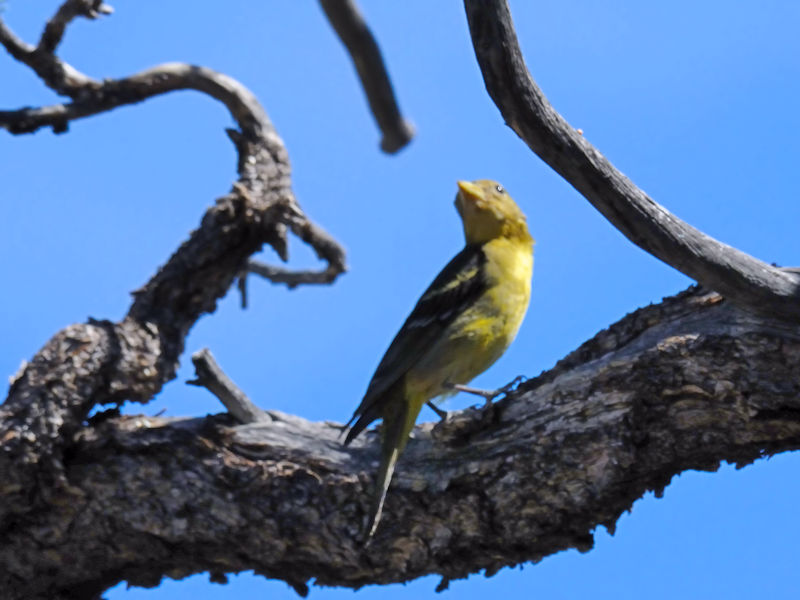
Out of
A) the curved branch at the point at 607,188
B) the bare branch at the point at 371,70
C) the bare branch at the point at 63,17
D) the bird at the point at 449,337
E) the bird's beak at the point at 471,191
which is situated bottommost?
the bare branch at the point at 371,70

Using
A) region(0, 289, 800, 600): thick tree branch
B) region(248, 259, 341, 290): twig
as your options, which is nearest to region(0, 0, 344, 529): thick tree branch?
region(0, 289, 800, 600): thick tree branch

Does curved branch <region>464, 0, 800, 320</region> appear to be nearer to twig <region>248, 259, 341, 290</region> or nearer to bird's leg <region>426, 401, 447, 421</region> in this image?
bird's leg <region>426, 401, 447, 421</region>

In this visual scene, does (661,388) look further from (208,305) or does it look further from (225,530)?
(208,305)

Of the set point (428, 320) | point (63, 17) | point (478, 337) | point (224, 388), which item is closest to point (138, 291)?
point (224, 388)

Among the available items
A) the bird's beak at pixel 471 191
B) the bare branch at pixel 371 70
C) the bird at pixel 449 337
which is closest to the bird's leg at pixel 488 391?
the bird at pixel 449 337

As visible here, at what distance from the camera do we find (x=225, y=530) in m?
4.04

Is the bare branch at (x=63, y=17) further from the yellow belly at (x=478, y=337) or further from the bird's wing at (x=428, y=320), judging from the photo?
the yellow belly at (x=478, y=337)

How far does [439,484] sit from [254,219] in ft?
6.16

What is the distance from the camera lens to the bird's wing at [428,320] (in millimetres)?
4305

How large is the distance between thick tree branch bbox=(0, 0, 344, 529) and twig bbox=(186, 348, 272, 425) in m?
0.48

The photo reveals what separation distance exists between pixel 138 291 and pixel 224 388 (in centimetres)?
93

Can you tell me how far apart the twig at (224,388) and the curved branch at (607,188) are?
6.42 feet

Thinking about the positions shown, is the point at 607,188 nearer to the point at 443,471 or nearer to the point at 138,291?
the point at 443,471

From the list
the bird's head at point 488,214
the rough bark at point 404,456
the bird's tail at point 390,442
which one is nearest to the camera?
the rough bark at point 404,456
